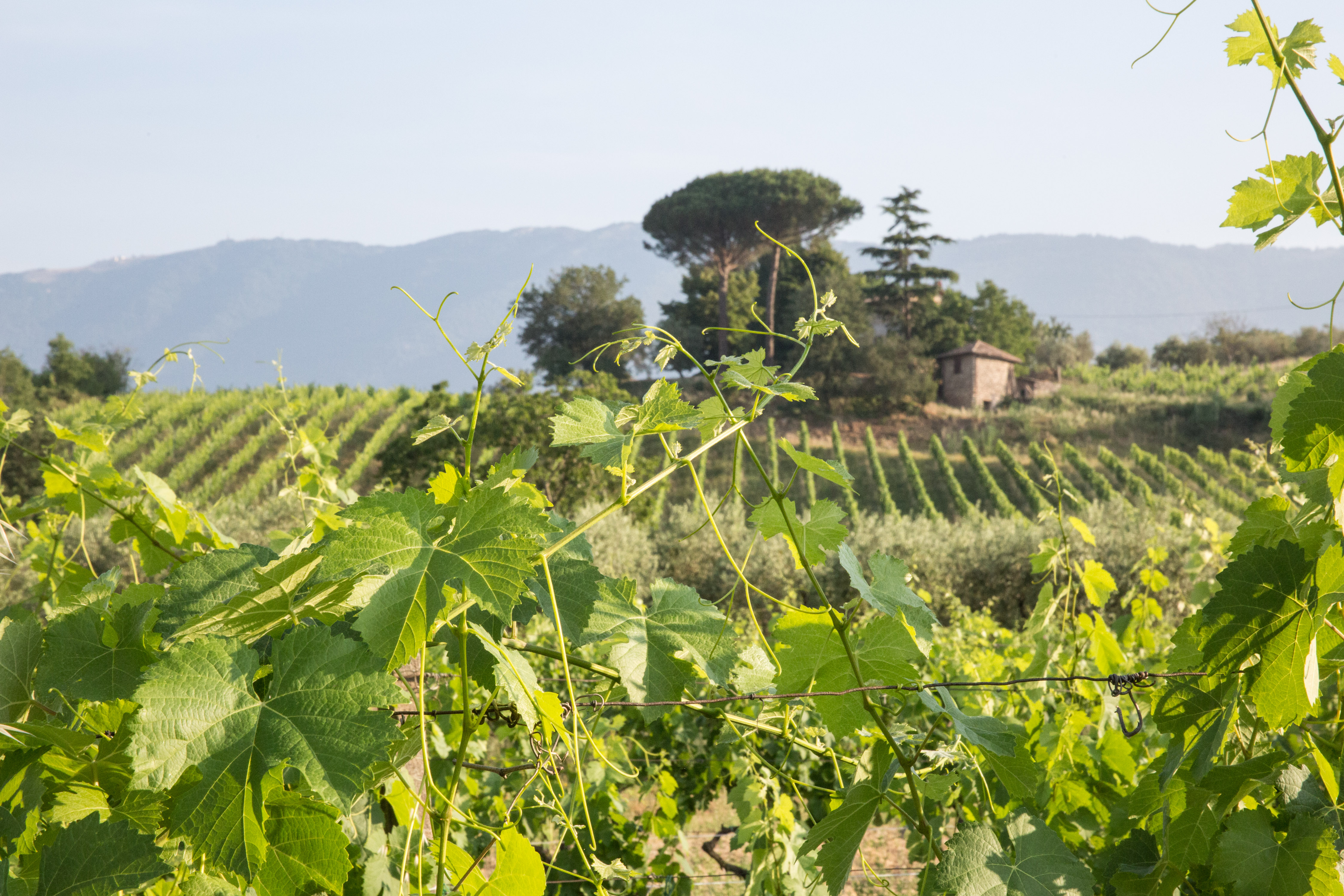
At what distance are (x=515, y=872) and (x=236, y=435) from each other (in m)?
32.8

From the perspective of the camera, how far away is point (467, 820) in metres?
0.68

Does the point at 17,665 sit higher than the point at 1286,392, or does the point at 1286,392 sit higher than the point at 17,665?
the point at 1286,392

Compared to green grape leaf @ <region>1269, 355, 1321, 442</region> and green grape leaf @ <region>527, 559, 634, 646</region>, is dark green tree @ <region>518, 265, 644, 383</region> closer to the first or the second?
green grape leaf @ <region>1269, 355, 1321, 442</region>

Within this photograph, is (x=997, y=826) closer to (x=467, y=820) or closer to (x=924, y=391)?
(x=467, y=820)

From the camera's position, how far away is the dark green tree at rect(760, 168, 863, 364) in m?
37.5

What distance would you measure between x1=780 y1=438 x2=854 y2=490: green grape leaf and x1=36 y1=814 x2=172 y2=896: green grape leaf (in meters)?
0.65

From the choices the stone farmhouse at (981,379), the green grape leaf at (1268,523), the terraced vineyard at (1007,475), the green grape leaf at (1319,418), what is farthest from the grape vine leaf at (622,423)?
the stone farmhouse at (981,379)

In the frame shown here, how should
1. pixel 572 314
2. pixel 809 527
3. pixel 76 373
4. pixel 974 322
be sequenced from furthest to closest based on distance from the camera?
pixel 974 322 < pixel 572 314 < pixel 76 373 < pixel 809 527

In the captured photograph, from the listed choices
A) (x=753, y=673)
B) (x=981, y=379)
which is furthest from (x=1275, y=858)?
(x=981, y=379)

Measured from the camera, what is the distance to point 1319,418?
2.73 feet

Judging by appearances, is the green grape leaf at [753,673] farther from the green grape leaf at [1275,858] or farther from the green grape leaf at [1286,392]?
the green grape leaf at [1286,392]

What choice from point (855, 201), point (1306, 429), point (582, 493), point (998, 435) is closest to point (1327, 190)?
point (1306, 429)

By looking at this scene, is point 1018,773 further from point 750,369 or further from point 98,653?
point 98,653

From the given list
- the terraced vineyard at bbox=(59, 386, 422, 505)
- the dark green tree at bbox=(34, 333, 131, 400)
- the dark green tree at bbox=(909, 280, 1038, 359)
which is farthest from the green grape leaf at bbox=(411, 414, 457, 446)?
the dark green tree at bbox=(34, 333, 131, 400)
